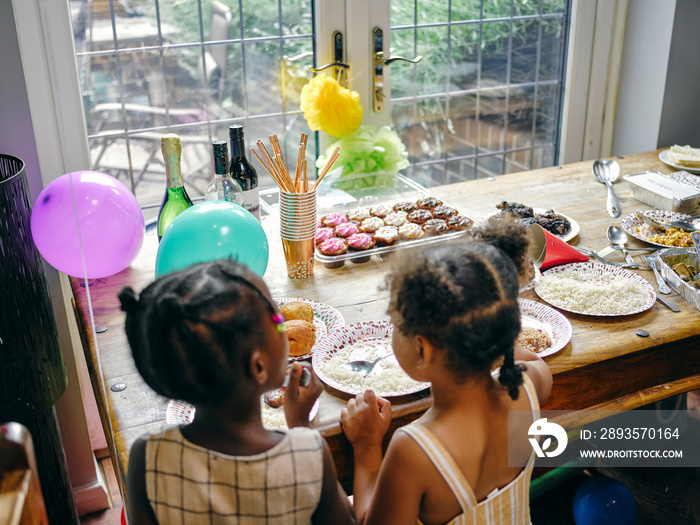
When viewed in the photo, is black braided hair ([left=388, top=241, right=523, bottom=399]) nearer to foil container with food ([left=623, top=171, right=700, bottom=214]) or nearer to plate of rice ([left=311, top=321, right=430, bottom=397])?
plate of rice ([left=311, top=321, right=430, bottom=397])

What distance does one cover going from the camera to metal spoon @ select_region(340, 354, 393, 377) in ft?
3.90

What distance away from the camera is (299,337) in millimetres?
1220

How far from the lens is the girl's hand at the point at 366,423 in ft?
3.48

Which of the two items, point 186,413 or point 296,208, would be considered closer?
point 186,413

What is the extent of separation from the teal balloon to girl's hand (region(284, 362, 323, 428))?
0.30 metres

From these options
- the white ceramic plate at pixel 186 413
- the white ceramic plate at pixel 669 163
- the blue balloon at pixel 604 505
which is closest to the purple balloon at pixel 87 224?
the white ceramic plate at pixel 186 413

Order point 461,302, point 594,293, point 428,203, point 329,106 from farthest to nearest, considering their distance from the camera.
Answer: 1. point 329,106
2. point 428,203
3. point 594,293
4. point 461,302

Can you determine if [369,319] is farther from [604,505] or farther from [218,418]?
[604,505]

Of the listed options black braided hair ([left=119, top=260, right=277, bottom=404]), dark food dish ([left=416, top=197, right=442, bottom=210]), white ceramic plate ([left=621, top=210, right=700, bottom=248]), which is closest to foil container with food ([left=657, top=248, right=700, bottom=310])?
white ceramic plate ([left=621, top=210, right=700, bottom=248])

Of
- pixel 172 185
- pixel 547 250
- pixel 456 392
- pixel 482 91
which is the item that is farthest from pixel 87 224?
pixel 482 91

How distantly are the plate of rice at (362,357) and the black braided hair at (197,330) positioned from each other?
0.37 meters

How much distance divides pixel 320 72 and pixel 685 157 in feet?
3.89

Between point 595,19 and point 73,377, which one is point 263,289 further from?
point 595,19

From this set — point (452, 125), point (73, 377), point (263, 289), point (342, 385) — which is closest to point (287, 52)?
point (452, 125)
